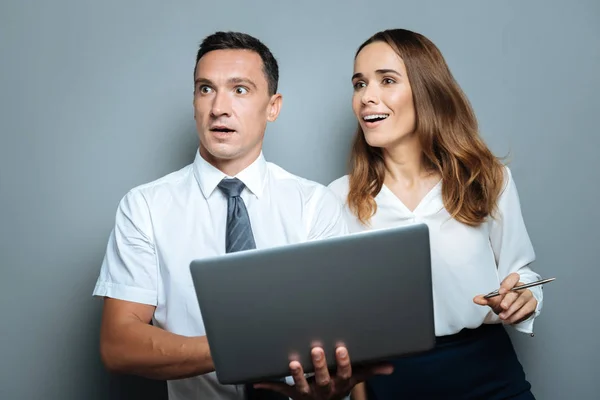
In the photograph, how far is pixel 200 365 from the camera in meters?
1.68

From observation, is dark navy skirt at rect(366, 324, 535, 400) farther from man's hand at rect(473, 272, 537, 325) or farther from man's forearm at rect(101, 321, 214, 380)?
man's forearm at rect(101, 321, 214, 380)

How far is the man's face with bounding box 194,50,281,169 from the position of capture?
205 cm

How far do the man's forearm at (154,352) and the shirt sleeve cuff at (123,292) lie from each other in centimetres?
10

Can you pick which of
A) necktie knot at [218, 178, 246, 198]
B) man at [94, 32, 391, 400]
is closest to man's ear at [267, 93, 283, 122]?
man at [94, 32, 391, 400]

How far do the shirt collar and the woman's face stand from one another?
0.42 metres

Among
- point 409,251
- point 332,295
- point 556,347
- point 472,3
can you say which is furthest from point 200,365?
point 472,3

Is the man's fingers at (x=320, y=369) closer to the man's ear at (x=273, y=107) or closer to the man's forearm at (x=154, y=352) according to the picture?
the man's forearm at (x=154, y=352)

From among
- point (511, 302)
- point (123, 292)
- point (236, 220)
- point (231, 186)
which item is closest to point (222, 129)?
point (231, 186)

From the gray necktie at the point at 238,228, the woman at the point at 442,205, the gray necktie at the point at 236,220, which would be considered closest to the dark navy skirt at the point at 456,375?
the woman at the point at 442,205

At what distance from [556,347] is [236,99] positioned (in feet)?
5.70

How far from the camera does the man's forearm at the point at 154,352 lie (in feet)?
5.51

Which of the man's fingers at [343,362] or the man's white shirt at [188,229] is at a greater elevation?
the man's white shirt at [188,229]

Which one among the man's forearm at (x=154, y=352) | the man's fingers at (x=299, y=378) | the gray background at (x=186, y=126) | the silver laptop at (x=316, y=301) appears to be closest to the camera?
the silver laptop at (x=316, y=301)

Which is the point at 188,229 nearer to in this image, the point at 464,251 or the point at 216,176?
the point at 216,176
